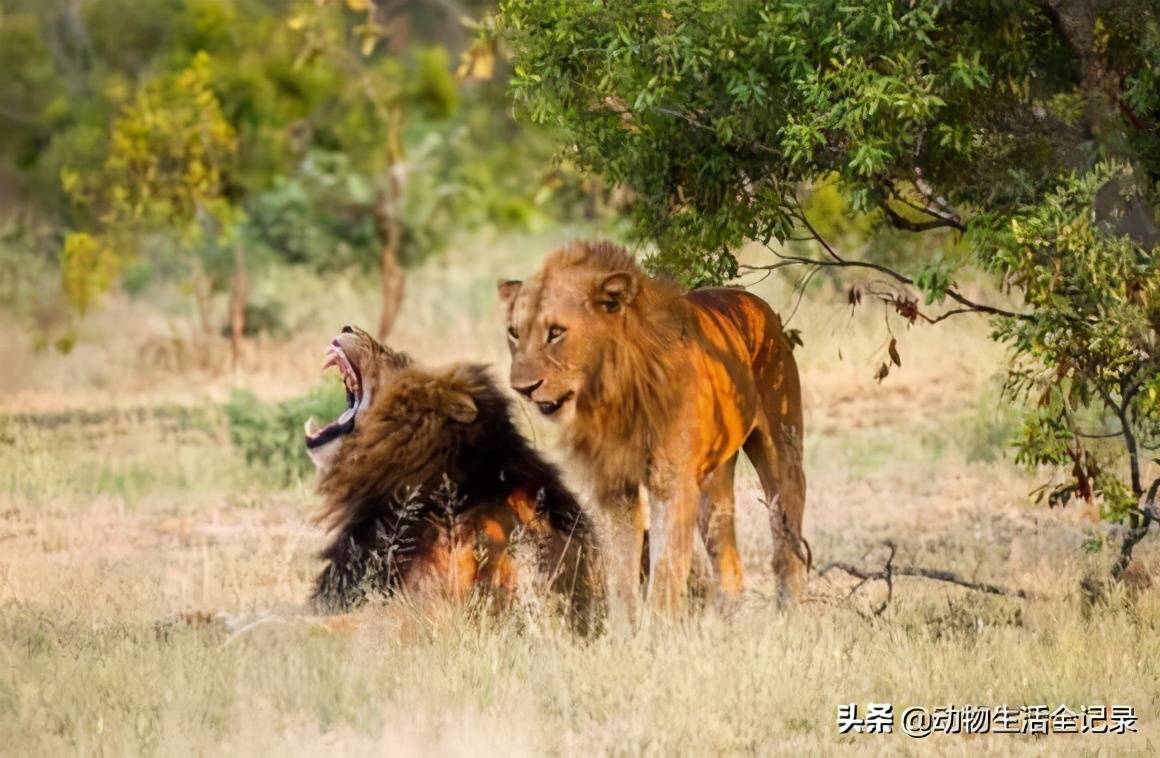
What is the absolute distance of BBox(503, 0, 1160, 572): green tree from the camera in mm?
7457

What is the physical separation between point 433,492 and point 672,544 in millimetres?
911

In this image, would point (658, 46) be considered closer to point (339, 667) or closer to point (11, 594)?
point (339, 667)

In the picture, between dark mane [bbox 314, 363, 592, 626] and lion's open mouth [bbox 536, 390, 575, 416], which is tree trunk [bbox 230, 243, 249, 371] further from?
lion's open mouth [bbox 536, 390, 575, 416]

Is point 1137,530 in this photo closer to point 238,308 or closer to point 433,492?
point 433,492

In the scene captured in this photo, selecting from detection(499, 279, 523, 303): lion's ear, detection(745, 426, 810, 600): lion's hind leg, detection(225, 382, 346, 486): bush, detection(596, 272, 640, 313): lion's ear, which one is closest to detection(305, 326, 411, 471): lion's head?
detection(499, 279, 523, 303): lion's ear

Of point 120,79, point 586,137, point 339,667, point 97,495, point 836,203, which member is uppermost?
point 120,79

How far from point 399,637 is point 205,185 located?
12.7 metres

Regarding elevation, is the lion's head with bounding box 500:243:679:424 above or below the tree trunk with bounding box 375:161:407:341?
below

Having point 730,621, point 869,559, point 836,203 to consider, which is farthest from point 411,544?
point 836,203

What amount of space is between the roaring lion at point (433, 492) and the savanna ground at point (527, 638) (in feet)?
0.78

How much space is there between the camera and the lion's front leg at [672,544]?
24.0ft

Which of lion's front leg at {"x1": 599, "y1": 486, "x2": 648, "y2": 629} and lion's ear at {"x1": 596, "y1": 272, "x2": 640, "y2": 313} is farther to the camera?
lion's front leg at {"x1": 599, "y1": 486, "x2": 648, "y2": 629}

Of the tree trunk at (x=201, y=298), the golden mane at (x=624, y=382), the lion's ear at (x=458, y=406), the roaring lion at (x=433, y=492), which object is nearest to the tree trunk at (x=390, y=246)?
the tree trunk at (x=201, y=298)

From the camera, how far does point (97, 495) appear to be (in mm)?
12398
